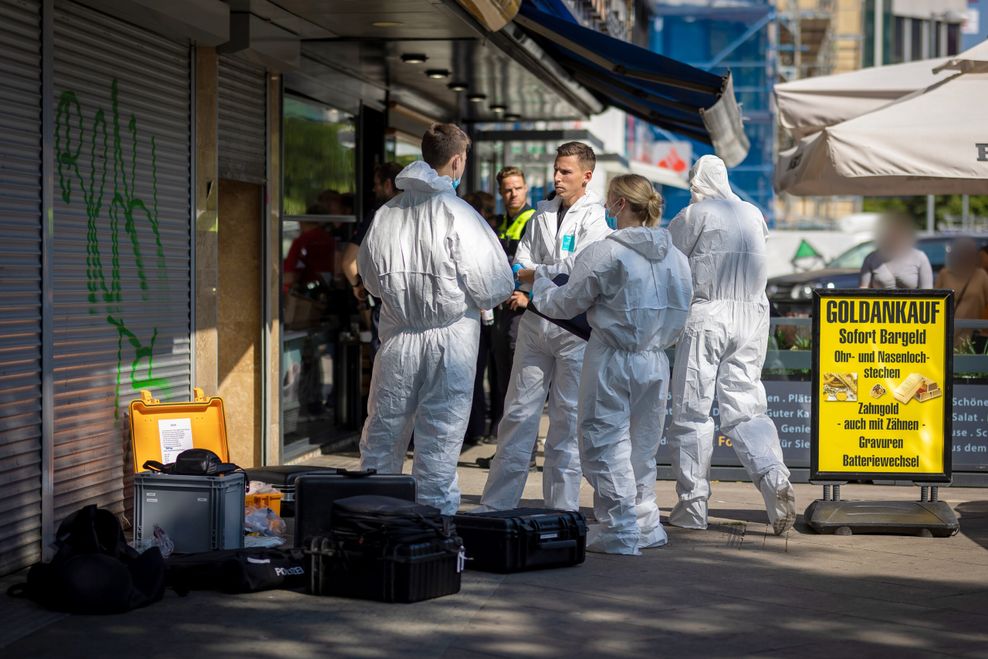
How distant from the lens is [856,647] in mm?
Answer: 5289

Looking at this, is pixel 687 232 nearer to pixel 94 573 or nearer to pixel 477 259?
pixel 477 259

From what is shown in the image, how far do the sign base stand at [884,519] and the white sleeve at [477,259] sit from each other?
2288mm

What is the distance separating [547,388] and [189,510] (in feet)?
6.65

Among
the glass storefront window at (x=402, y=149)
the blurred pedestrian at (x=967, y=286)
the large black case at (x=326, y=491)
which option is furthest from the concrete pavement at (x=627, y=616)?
the glass storefront window at (x=402, y=149)

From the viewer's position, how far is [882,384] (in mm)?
8305

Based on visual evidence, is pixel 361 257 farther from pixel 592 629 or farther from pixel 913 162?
pixel 913 162

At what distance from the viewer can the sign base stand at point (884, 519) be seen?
7809 mm

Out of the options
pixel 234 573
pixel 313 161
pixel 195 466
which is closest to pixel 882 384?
pixel 195 466

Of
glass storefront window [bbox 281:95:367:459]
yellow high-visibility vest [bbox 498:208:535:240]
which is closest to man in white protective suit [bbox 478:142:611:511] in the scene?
yellow high-visibility vest [bbox 498:208:535:240]

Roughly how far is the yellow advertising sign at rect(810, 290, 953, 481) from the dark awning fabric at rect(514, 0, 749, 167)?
2236 millimetres

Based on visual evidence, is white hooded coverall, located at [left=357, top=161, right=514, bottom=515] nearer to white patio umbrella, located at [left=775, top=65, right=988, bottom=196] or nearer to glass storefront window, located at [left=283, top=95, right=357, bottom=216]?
white patio umbrella, located at [left=775, top=65, right=988, bottom=196]

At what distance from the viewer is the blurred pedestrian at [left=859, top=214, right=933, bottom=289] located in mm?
12062

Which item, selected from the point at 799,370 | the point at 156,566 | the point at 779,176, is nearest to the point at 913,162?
the point at 799,370

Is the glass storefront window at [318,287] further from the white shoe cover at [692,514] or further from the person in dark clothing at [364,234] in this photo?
the white shoe cover at [692,514]
